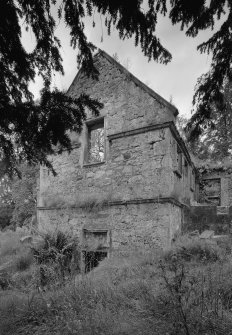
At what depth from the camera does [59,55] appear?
9.49 ft

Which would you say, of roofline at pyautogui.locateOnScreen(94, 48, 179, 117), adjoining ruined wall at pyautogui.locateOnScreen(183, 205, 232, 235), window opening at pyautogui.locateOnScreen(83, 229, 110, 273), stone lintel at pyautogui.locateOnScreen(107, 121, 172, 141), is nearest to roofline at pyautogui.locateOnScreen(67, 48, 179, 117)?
roofline at pyautogui.locateOnScreen(94, 48, 179, 117)

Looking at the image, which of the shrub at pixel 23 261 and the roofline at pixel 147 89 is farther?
the shrub at pixel 23 261

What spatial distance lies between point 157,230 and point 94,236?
2.28 metres

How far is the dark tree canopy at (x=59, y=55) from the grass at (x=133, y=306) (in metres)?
2.10

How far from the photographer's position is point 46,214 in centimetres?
931

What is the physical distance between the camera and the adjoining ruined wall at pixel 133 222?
6.88m

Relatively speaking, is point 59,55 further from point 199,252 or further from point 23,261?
point 23,261

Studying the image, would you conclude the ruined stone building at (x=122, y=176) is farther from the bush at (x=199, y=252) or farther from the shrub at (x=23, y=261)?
the shrub at (x=23, y=261)

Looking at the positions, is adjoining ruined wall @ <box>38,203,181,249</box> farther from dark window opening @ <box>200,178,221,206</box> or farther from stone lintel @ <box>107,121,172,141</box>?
dark window opening @ <box>200,178,221,206</box>

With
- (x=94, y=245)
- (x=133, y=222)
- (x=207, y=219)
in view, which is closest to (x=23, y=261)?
(x=94, y=245)

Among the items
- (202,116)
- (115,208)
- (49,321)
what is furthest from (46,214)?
(202,116)

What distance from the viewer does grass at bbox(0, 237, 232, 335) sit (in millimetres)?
2691

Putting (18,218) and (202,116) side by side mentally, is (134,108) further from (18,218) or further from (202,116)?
(18,218)

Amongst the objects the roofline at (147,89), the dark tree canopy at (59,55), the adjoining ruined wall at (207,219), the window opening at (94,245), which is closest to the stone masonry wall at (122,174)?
the roofline at (147,89)
